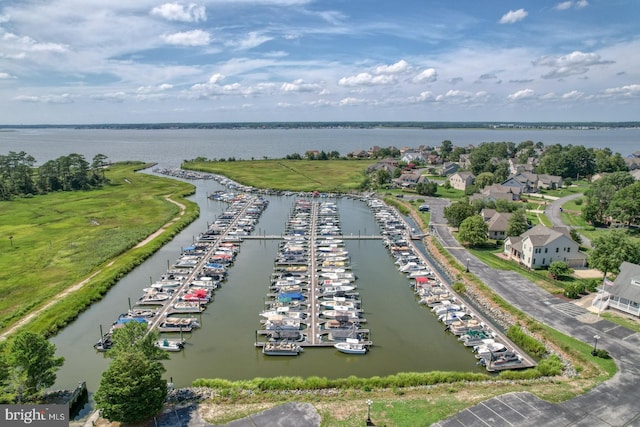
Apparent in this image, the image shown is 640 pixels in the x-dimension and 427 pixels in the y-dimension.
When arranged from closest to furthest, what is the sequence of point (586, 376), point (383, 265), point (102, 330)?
point (586, 376)
point (102, 330)
point (383, 265)

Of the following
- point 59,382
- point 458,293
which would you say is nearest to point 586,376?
point 458,293

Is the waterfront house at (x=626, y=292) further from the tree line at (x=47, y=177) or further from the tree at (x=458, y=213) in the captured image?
the tree line at (x=47, y=177)

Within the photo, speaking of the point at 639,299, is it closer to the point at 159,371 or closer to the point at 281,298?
the point at 281,298

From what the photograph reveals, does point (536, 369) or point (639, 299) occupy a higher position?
point (639, 299)

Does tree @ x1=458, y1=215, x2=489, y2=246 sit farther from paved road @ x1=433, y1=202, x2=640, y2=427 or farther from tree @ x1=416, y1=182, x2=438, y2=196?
tree @ x1=416, y1=182, x2=438, y2=196

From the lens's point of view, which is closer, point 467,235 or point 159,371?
point 159,371

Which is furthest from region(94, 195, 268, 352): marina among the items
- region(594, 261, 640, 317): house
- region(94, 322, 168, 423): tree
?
region(594, 261, 640, 317): house
